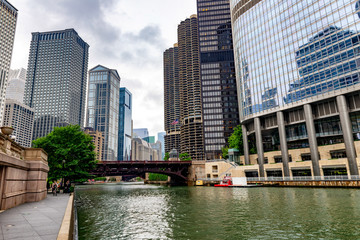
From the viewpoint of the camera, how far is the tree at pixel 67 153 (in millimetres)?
44703

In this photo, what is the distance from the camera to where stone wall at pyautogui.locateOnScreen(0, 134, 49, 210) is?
1693 centimetres

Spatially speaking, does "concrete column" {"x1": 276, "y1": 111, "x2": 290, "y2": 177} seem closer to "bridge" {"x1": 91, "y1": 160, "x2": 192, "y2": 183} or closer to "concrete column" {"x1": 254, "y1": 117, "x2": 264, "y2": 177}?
"concrete column" {"x1": 254, "y1": 117, "x2": 264, "y2": 177}

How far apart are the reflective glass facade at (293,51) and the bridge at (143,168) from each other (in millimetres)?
32274

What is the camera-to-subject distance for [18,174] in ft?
67.1

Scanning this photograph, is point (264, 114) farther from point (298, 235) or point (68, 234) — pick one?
point (68, 234)

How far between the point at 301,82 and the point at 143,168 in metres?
64.3

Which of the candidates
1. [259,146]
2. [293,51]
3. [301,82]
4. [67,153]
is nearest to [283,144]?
[259,146]

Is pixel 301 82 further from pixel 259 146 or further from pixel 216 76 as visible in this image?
pixel 216 76

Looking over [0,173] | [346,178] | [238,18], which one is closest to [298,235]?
[0,173]

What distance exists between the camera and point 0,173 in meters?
16.5

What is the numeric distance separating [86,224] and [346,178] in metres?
57.3

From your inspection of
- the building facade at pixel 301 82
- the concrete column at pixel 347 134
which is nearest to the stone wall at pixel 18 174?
the concrete column at pixel 347 134

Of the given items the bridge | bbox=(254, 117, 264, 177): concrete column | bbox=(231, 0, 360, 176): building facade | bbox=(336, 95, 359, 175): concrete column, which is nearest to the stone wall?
bbox=(336, 95, 359, 175): concrete column

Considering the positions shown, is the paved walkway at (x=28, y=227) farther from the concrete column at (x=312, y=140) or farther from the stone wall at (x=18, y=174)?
the concrete column at (x=312, y=140)
